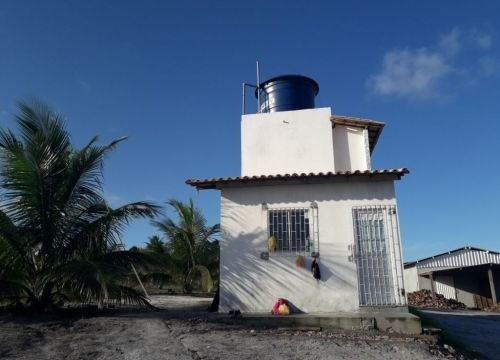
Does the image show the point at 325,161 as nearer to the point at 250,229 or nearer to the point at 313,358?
the point at 250,229

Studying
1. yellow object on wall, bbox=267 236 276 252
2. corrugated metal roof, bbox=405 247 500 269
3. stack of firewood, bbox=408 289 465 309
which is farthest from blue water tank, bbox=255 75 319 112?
corrugated metal roof, bbox=405 247 500 269

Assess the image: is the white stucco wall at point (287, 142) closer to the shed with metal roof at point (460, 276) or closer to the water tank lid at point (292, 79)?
the water tank lid at point (292, 79)

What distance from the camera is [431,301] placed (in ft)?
75.9

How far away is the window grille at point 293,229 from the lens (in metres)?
9.50

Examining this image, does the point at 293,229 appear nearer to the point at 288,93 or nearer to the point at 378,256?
the point at 378,256

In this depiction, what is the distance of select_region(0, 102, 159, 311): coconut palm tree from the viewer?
8281 mm

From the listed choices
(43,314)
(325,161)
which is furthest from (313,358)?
(325,161)

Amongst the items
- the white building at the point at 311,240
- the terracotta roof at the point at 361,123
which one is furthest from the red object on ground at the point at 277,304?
the terracotta roof at the point at 361,123

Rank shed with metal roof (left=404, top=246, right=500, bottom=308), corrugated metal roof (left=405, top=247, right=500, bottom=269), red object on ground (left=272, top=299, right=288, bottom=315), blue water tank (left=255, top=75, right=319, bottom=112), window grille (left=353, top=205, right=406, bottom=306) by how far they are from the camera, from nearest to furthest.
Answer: red object on ground (left=272, top=299, right=288, bottom=315), window grille (left=353, top=205, right=406, bottom=306), blue water tank (left=255, top=75, right=319, bottom=112), shed with metal roof (left=404, top=246, right=500, bottom=308), corrugated metal roof (left=405, top=247, right=500, bottom=269)

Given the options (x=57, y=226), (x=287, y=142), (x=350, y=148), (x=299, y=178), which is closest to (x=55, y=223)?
(x=57, y=226)

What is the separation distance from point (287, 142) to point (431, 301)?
53.9 feet

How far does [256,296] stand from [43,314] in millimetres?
4747

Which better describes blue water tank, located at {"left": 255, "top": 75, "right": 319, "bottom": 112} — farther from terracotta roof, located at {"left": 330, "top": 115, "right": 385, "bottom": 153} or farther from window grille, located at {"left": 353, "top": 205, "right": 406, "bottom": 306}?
window grille, located at {"left": 353, "top": 205, "right": 406, "bottom": 306}

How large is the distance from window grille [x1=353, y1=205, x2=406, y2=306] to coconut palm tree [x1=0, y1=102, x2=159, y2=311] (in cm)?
501
